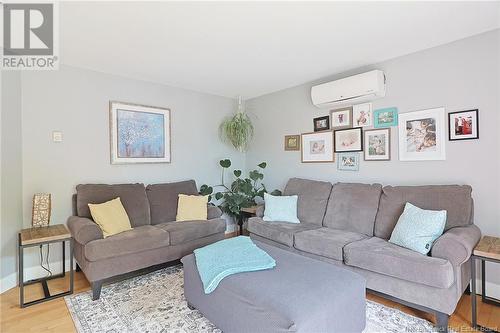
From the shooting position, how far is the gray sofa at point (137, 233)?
2.40m

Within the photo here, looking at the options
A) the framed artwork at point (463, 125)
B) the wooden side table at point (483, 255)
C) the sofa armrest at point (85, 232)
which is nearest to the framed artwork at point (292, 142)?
the framed artwork at point (463, 125)

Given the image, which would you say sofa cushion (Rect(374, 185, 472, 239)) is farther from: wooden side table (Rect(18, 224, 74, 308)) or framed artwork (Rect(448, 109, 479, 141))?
wooden side table (Rect(18, 224, 74, 308))

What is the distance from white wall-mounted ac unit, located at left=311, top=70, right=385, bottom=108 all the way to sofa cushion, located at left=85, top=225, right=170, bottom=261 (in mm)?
2468

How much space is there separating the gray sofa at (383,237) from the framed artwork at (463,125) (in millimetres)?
489

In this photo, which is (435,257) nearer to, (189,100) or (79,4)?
(79,4)

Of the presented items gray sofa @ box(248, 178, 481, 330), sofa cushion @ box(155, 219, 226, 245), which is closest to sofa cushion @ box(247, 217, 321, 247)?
gray sofa @ box(248, 178, 481, 330)

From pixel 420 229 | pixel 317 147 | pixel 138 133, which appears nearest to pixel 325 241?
pixel 420 229

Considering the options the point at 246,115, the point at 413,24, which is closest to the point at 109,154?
the point at 246,115

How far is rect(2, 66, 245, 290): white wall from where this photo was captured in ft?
9.24

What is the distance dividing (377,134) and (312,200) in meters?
1.08

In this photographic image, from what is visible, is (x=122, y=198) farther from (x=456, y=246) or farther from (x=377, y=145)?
(x=456, y=246)

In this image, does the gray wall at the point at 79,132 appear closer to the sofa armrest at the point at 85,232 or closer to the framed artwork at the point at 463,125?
the sofa armrest at the point at 85,232

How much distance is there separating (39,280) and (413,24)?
428 centimetres

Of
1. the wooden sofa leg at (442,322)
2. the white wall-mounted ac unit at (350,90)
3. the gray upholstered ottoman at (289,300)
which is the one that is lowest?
the wooden sofa leg at (442,322)
